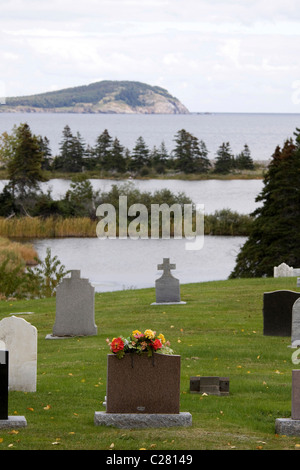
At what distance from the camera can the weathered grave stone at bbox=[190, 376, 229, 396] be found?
1340 cm

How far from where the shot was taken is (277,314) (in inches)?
741

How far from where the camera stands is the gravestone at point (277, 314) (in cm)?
1866

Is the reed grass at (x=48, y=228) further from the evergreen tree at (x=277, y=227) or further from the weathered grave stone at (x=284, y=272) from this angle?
the weathered grave stone at (x=284, y=272)

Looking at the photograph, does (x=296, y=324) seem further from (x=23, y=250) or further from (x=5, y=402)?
(x=23, y=250)

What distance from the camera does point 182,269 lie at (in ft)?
160

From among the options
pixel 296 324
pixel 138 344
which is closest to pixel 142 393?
pixel 138 344

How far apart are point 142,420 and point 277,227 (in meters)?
34.0

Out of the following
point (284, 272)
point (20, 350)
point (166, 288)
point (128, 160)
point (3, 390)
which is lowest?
point (3, 390)

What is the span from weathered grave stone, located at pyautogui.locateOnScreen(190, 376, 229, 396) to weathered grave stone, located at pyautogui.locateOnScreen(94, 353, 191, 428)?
2209 mm

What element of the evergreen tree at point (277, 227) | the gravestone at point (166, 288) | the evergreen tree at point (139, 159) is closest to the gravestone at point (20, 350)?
the gravestone at point (166, 288)

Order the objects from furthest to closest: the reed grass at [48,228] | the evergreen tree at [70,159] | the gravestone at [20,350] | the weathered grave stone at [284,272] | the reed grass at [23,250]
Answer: the evergreen tree at [70,159] < the reed grass at [48,228] < the reed grass at [23,250] < the weathered grave stone at [284,272] < the gravestone at [20,350]

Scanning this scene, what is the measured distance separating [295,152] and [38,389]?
1334 inches

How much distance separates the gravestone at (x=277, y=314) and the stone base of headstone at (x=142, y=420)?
7.85 metres
